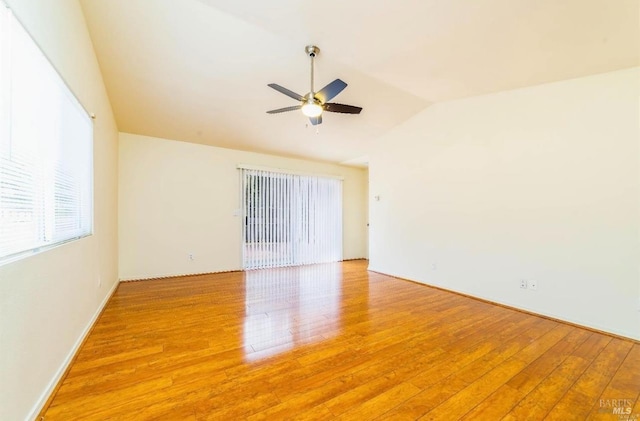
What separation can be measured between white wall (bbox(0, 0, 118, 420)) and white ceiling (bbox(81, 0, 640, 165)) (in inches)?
19.4

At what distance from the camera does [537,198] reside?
3.26 m

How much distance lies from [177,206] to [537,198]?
568 cm

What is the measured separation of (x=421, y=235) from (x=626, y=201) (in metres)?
2.42

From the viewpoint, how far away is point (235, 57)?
9.70 feet

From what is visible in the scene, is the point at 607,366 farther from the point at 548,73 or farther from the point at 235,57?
the point at 235,57

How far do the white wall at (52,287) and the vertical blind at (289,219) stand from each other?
2875 millimetres

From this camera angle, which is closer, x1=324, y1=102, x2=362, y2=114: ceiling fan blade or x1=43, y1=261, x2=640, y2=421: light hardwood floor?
x1=43, y1=261, x2=640, y2=421: light hardwood floor

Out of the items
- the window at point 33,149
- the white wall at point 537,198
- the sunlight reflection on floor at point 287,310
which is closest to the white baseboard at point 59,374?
the window at point 33,149

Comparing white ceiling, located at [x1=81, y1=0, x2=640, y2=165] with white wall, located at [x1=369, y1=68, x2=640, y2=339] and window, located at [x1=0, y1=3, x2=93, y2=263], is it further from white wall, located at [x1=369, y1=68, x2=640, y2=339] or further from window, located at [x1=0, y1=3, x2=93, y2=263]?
window, located at [x1=0, y1=3, x2=93, y2=263]

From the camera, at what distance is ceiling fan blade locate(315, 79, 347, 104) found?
2.67 m

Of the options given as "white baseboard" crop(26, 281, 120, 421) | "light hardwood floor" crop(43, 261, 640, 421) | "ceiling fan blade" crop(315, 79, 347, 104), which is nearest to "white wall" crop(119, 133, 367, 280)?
"light hardwood floor" crop(43, 261, 640, 421)

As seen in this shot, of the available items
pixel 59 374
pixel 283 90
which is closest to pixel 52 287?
pixel 59 374

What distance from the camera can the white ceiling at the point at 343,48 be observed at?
2.28 m

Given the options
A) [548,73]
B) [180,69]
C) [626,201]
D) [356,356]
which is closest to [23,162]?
[180,69]
